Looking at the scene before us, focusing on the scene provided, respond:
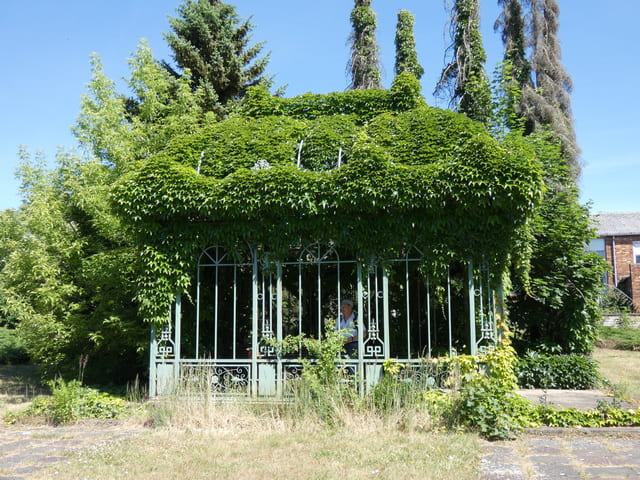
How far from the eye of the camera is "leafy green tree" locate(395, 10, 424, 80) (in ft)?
65.2

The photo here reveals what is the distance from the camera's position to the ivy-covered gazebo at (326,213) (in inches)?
291

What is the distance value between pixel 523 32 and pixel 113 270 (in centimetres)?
1882

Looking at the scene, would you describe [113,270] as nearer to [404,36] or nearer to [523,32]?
[404,36]

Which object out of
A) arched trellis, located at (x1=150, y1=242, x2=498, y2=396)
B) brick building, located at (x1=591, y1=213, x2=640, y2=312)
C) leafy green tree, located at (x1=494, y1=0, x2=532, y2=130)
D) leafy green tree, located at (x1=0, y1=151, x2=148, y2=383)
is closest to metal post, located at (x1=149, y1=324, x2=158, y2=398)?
arched trellis, located at (x1=150, y1=242, x2=498, y2=396)

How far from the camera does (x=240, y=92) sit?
19.5 m

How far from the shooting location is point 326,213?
7.79 metres

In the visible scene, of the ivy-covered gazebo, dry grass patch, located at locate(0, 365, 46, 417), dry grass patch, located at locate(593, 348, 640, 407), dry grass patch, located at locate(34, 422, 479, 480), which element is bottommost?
dry grass patch, located at locate(0, 365, 46, 417)

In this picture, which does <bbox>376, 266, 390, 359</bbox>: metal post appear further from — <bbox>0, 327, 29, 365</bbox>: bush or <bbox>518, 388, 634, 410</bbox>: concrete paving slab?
<bbox>0, 327, 29, 365</bbox>: bush

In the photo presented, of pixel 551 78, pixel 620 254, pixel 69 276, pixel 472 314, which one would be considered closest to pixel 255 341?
pixel 472 314

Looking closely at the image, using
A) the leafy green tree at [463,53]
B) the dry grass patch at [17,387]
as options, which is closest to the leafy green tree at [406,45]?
the leafy green tree at [463,53]

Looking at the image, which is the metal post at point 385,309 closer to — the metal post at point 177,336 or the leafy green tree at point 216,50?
the metal post at point 177,336

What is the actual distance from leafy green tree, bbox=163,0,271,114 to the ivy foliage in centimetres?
1033

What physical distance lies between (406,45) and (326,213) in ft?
47.7

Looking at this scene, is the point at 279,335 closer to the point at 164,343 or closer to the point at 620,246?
the point at 164,343
